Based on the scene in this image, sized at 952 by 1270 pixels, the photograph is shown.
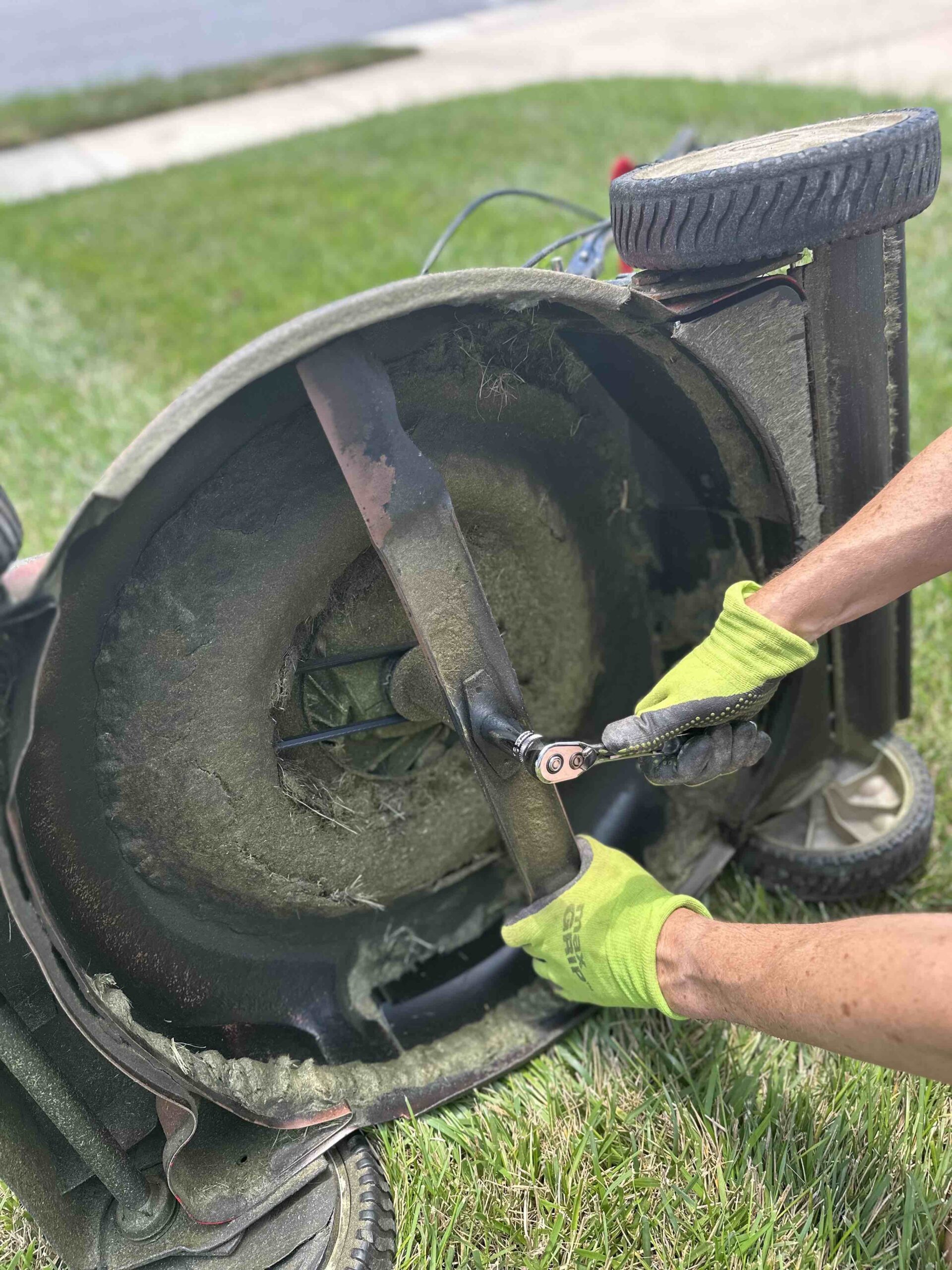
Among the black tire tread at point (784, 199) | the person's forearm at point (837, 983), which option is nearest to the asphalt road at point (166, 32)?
the black tire tread at point (784, 199)

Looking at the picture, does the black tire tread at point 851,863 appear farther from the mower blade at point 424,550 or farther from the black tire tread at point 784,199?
the black tire tread at point 784,199

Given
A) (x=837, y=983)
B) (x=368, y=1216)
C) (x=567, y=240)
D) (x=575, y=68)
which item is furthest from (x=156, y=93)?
(x=837, y=983)

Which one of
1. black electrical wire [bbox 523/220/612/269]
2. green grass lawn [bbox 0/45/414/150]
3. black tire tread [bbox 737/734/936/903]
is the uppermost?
green grass lawn [bbox 0/45/414/150]

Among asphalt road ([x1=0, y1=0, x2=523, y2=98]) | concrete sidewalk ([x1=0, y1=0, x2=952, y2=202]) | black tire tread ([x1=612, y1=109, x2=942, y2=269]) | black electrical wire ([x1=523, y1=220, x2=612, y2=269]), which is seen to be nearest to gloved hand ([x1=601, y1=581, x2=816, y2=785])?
black tire tread ([x1=612, y1=109, x2=942, y2=269])

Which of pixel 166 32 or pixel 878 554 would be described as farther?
pixel 166 32

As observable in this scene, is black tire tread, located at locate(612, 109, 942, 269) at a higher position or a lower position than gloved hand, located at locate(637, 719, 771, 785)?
higher

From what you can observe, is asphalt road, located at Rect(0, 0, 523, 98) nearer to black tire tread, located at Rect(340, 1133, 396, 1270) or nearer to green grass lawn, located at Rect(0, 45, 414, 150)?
green grass lawn, located at Rect(0, 45, 414, 150)

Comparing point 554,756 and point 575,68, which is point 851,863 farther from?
point 575,68

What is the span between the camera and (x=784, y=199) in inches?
51.4

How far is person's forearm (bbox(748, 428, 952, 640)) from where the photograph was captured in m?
1.42

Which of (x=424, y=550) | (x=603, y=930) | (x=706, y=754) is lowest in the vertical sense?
(x=603, y=930)

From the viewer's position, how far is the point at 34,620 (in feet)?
3.43

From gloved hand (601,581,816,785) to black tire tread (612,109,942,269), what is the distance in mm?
485

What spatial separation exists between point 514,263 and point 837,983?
3858 millimetres
